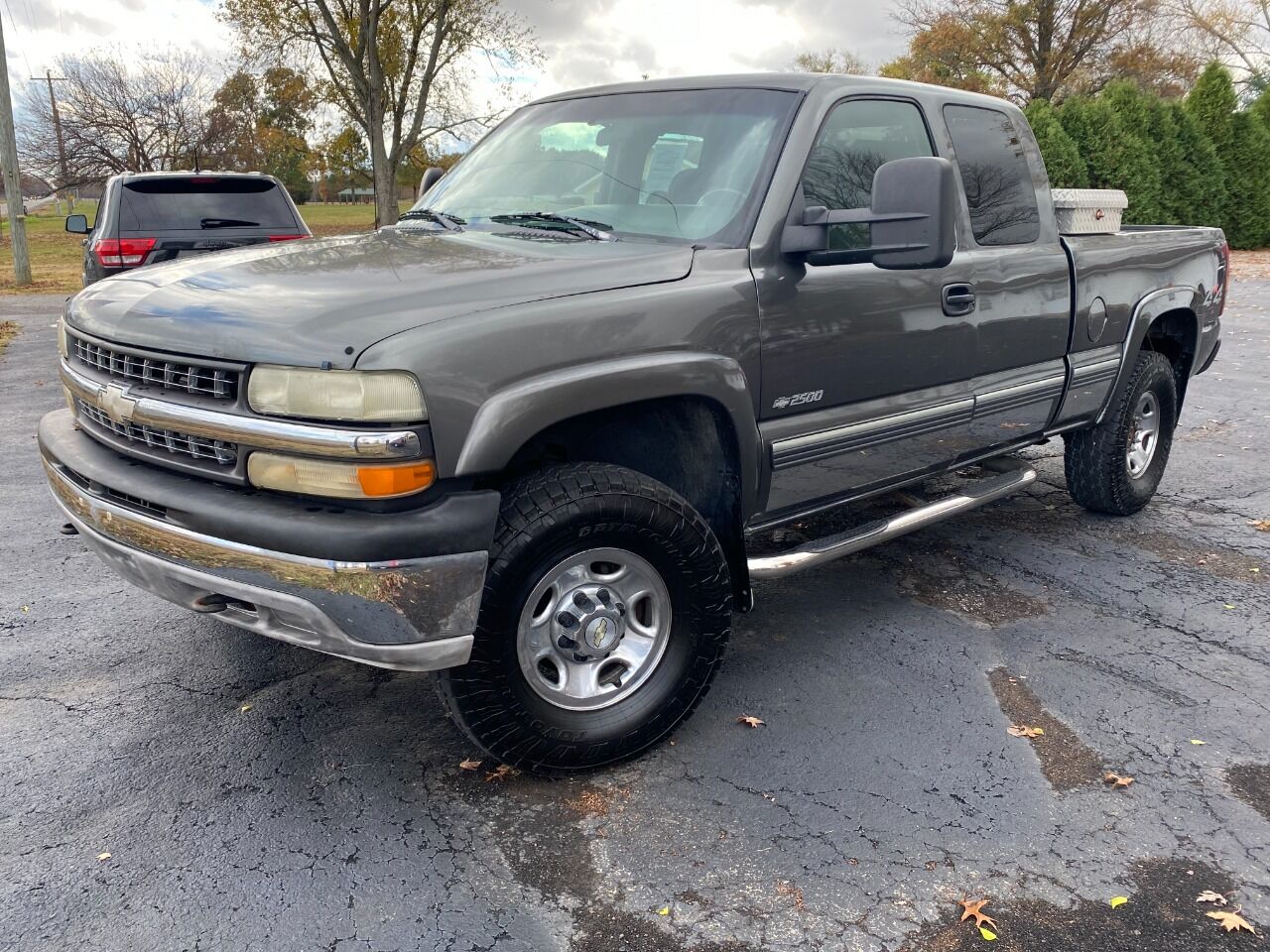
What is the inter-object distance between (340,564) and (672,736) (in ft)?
4.31

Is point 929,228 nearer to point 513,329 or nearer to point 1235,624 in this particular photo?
point 513,329

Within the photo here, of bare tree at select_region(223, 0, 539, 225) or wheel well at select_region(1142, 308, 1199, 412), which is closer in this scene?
wheel well at select_region(1142, 308, 1199, 412)

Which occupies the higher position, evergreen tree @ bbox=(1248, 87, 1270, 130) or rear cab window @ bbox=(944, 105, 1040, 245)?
evergreen tree @ bbox=(1248, 87, 1270, 130)

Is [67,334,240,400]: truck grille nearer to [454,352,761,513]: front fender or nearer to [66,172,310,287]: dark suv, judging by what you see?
[454,352,761,513]: front fender

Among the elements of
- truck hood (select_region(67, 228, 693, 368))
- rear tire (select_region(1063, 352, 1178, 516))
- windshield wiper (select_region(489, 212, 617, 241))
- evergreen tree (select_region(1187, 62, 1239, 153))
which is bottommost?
rear tire (select_region(1063, 352, 1178, 516))

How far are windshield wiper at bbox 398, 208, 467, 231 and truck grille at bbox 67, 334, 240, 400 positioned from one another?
1.26m

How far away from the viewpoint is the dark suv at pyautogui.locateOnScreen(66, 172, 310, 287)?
28.3ft

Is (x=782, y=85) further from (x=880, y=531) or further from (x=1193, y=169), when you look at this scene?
(x=1193, y=169)

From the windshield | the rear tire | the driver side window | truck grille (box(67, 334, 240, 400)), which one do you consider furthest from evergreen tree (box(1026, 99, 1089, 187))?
truck grille (box(67, 334, 240, 400))

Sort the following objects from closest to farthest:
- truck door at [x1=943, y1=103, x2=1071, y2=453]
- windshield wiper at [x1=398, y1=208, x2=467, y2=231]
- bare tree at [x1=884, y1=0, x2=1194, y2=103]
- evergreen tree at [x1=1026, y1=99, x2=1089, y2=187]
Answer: windshield wiper at [x1=398, y1=208, x2=467, y2=231] → truck door at [x1=943, y1=103, x2=1071, y2=453] → evergreen tree at [x1=1026, y1=99, x2=1089, y2=187] → bare tree at [x1=884, y1=0, x2=1194, y2=103]

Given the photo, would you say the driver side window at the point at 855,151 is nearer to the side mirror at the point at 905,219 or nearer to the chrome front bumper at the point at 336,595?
the side mirror at the point at 905,219

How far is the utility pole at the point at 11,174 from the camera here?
1822 cm

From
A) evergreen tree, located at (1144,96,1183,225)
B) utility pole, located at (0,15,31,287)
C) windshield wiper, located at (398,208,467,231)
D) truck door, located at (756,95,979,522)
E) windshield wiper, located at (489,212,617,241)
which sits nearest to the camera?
truck door, located at (756,95,979,522)

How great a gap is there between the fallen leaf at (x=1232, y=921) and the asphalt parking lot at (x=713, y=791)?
2 cm
